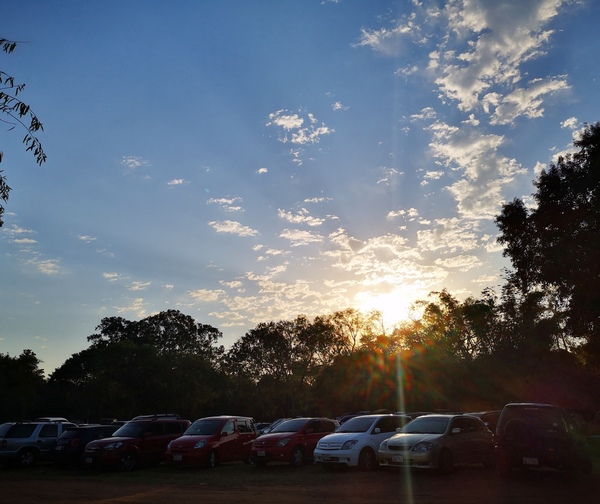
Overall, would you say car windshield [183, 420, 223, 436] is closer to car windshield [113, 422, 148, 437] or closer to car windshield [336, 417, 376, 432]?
car windshield [113, 422, 148, 437]

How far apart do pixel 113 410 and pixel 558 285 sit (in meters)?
42.9

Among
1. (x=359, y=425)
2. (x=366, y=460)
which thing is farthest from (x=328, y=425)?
(x=366, y=460)

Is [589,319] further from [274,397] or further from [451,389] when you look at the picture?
[274,397]

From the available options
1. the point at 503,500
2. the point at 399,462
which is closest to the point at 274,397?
the point at 399,462

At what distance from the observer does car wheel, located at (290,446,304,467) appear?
19.0 m

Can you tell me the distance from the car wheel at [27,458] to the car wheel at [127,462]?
201 inches

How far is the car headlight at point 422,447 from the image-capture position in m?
15.4

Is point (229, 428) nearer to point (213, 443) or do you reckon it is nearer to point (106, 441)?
point (213, 443)

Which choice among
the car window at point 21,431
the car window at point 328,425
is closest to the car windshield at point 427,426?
the car window at point 328,425

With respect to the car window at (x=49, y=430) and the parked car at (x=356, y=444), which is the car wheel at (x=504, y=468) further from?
the car window at (x=49, y=430)

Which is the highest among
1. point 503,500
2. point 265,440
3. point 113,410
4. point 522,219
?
point 522,219

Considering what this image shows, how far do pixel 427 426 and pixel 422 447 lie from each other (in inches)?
51.5

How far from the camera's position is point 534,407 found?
15.5 m

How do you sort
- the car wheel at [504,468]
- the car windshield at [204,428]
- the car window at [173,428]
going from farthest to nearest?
1. the car window at [173,428]
2. the car windshield at [204,428]
3. the car wheel at [504,468]
